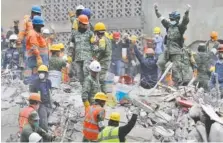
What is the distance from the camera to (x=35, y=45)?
36.3ft

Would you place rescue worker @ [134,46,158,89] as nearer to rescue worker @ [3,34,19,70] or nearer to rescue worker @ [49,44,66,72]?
rescue worker @ [49,44,66,72]

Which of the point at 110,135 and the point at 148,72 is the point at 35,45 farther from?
the point at 110,135

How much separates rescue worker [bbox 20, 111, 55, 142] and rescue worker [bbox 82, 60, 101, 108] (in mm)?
936

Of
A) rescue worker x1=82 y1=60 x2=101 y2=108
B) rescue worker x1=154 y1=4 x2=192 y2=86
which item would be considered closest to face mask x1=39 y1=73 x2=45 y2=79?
rescue worker x1=82 y1=60 x2=101 y2=108

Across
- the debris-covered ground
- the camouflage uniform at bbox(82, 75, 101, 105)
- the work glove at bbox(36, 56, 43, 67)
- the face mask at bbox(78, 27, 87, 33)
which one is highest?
the face mask at bbox(78, 27, 87, 33)

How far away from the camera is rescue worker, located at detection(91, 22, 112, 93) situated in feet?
36.8

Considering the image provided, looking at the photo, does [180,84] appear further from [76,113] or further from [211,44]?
[211,44]

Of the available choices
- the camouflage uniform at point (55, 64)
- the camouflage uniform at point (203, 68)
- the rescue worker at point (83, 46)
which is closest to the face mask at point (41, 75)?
the rescue worker at point (83, 46)

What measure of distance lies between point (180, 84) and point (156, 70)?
84 centimetres

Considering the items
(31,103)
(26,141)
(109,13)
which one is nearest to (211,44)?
(109,13)

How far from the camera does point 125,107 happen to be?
11875 mm

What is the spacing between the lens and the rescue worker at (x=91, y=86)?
10062 mm

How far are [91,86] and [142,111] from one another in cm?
144

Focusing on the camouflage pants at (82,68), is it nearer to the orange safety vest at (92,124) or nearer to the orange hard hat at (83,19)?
the orange hard hat at (83,19)
